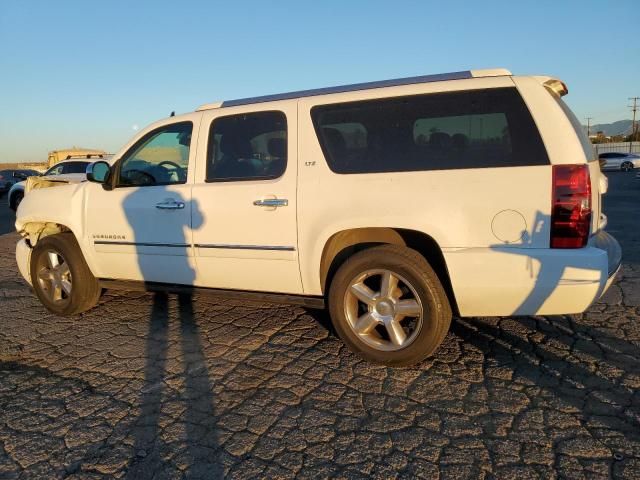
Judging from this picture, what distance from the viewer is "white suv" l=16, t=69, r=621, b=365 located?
112 inches

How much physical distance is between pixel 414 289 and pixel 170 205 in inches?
83.1

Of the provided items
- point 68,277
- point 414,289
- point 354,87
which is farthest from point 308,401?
point 68,277

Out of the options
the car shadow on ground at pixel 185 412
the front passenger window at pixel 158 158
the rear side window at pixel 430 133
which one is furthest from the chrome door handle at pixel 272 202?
the car shadow on ground at pixel 185 412

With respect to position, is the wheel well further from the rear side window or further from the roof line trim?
the roof line trim

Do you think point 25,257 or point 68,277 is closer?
point 68,277

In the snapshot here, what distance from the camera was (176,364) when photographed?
3.48 metres

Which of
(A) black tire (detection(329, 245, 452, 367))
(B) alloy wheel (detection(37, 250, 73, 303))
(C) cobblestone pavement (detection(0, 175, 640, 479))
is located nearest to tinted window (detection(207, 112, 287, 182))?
(A) black tire (detection(329, 245, 452, 367))

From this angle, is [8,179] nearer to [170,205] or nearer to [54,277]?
[54,277]

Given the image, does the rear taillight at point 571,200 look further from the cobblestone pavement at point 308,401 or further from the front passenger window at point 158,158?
the front passenger window at point 158,158

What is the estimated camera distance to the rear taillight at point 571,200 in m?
2.75

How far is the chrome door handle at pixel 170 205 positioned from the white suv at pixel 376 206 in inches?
0.4

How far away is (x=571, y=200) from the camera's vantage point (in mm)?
2760

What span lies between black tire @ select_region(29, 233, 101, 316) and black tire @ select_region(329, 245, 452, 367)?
2617mm

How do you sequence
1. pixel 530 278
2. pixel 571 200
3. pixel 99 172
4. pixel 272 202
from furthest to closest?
pixel 99 172, pixel 272 202, pixel 530 278, pixel 571 200
